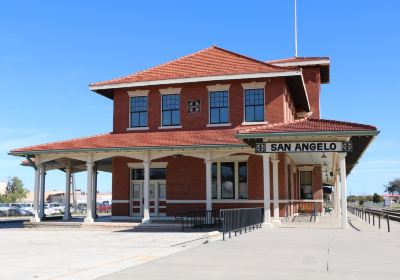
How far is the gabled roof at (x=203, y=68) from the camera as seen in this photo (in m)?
26.6

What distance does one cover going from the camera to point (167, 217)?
1032 inches

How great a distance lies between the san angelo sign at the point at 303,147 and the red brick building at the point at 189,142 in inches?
74.1

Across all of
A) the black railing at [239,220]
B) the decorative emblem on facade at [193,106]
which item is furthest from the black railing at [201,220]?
the decorative emblem on facade at [193,106]

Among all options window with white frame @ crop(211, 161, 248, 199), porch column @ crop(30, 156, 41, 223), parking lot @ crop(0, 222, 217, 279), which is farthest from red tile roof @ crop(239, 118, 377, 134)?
porch column @ crop(30, 156, 41, 223)

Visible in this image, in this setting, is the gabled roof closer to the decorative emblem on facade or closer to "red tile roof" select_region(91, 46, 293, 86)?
"red tile roof" select_region(91, 46, 293, 86)

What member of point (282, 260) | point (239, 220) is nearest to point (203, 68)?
point (239, 220)

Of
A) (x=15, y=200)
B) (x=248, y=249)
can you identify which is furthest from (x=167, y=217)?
(x=15, y=200)

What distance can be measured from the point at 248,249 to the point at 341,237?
15.1 ft

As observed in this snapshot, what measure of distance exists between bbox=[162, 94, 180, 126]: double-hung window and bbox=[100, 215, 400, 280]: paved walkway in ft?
40.9

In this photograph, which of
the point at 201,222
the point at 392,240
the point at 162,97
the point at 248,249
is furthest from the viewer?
the point at 162,97

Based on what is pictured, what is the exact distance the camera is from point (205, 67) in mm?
28266

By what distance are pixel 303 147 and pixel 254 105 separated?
680cm

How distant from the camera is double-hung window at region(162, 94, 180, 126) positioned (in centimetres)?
2788

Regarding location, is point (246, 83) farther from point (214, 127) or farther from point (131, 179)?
point (131, 179)
